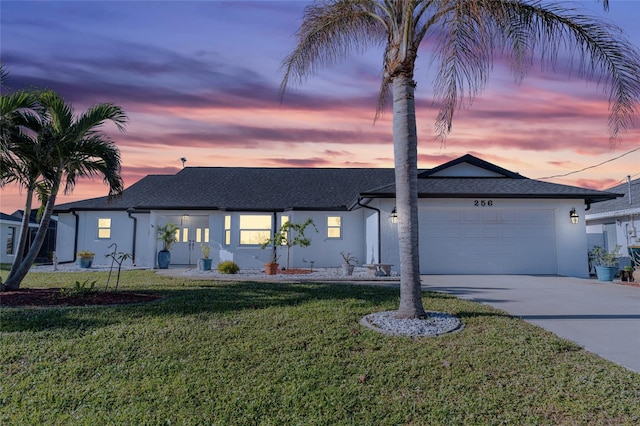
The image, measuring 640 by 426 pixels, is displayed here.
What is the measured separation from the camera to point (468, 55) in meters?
6.41

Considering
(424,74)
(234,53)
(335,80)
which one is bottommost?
(424,74)

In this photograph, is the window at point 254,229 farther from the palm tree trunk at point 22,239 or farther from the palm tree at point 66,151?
the palm tree trunk at point 22,239

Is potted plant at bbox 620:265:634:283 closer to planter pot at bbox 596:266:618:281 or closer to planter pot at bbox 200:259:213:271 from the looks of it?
planter pot at bbox 596:266:618:281

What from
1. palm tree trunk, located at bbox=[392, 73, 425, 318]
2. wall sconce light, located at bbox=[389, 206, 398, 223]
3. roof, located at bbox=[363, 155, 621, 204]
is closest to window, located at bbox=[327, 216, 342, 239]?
roof, located at bbox=[363, 155, 621, 204]

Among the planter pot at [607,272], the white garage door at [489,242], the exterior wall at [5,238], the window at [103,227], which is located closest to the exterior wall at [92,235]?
the window at [103,227]

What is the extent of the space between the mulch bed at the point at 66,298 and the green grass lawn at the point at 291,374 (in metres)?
1.23

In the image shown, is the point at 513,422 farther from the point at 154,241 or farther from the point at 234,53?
the point at 154,241

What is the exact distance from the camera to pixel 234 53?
1030 cm

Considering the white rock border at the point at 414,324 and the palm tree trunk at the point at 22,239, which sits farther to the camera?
the palm tree trunk at the point at 22,239

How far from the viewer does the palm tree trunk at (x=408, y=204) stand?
6.30 metres

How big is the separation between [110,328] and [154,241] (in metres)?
12.5

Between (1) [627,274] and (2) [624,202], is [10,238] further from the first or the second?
(2) [624,202]

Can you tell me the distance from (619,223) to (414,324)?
16.6 meters

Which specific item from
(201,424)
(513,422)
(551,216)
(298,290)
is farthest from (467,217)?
(201,424)
